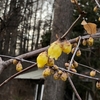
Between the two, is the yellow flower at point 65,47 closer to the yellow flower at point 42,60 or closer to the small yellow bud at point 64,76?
the yellow flower at point 42,60

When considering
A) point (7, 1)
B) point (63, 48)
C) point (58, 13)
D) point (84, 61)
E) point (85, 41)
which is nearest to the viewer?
point (63, 48)

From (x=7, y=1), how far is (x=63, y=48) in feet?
33.7

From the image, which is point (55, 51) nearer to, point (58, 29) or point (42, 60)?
point (42, 60)

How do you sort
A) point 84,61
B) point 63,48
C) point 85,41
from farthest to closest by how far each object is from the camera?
1. point 84,61
2. point 85,41
3. point 63,48

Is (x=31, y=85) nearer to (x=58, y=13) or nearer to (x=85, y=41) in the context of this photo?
(x=58, y=13)

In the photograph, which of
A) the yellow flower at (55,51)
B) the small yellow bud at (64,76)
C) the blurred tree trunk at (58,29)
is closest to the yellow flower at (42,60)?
the yellow flower at (55,51)

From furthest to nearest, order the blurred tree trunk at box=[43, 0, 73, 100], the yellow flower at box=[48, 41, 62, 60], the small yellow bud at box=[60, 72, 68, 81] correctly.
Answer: the blurred tree trunk at box=[43, 0, 73, 100] < the small yellow bud at box=[60, 72, 68, 81] < the yellow flower at box=[48, 41, 62, 60]

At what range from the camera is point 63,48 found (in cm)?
69

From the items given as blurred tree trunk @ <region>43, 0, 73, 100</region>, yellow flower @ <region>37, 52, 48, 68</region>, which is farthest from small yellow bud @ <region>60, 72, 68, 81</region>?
blurred tree trunk @ <region>43, 0, 73, 100</region>

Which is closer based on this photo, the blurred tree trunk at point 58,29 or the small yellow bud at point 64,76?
the small yellow bud at point 64,76

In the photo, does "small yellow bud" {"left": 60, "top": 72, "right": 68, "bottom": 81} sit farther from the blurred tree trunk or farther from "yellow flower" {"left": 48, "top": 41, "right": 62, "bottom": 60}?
the blurred tree trunk

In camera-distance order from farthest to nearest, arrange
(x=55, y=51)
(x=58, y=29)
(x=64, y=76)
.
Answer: (x=58, y=29) → (x=64, y=76) → (x=55, y=51)

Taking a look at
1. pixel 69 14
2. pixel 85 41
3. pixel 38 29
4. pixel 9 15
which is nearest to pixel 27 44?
pixel 38 29

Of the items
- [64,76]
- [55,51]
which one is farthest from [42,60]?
[64,76]
